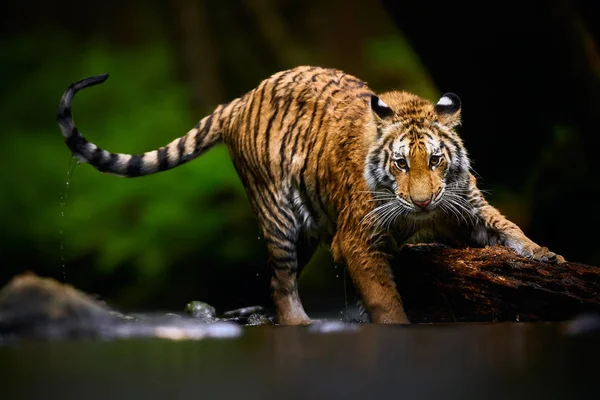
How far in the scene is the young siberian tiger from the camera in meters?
4.34

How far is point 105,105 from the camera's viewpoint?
7.68m

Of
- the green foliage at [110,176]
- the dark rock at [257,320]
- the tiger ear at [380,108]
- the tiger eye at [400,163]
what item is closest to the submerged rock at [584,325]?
the tiger eye at [400,163]

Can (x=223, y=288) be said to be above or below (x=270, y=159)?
below

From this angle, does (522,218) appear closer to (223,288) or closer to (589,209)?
(589,209)

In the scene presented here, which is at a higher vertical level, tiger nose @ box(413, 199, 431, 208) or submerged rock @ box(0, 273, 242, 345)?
tiger nose @ box(413, 199, 431, 208)

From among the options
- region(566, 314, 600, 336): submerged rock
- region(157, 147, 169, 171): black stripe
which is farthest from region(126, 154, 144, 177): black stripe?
region(566, 314, 600, 336): submerged rock

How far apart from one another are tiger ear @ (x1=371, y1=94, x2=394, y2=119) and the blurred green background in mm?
2016

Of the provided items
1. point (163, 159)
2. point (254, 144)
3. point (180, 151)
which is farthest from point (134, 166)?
point (254, 144)

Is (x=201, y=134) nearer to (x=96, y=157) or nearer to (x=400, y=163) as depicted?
(x=96, y=157)

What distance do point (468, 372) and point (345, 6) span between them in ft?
19.3

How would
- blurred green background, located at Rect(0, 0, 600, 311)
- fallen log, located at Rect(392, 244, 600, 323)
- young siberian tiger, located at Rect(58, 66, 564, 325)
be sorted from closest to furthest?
fallen log, located at Rect(392, 244, 600, 323) < young siberian tiger, located at Rect(58, 66, 564, 325) < blurred green background, located at Rect(0, 0, 600, 311)

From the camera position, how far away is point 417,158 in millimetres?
4223

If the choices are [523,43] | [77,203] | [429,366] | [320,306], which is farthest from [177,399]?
[77,203]

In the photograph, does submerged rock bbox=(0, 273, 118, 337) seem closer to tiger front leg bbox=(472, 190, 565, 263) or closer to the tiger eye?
the tiger eye
